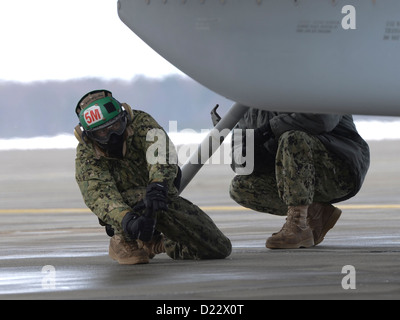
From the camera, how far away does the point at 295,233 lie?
9.81 m

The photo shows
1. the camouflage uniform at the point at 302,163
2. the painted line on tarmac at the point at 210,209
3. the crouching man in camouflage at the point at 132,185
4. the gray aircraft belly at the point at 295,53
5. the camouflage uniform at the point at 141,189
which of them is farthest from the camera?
the painted line on tarmac at the point at 210,209

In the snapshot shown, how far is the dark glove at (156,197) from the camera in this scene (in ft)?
27.9

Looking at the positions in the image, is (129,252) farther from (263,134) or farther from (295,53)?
(295,53)

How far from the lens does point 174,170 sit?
883cm

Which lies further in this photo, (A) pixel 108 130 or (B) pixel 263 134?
(B) pixel 263 134

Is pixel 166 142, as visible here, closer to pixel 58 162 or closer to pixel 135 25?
pixel 135 25

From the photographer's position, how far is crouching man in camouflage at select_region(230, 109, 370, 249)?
9664 millimetres

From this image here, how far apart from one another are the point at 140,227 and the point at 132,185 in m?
0.81

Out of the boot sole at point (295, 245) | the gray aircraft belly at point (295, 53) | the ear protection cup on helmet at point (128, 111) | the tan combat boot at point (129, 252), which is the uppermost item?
the gray aircraft belly at point (295, 53)

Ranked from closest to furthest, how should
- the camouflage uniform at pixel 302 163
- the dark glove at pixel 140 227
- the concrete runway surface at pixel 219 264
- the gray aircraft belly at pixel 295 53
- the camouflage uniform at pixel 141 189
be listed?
the gray aircraft belly at pixel 295 53
the concrete runway surface at pixel 219 264
the dark glove at pixel 140 227
the camouflage uniform at pixel 141 189
the camouflage uniform at pixel 302 163

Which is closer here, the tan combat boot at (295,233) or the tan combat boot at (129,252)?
the tan combat boot at (129,252)

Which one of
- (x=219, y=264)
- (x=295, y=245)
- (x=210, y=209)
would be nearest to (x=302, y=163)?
(x=295, y=245)

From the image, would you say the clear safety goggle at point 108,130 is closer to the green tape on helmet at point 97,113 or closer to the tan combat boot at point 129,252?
the green tape on helmet at point 97,113

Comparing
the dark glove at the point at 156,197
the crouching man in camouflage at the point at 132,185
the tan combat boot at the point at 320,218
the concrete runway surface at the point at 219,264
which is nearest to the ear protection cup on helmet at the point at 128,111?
the crouching man in camouflage at the point at 132,185
